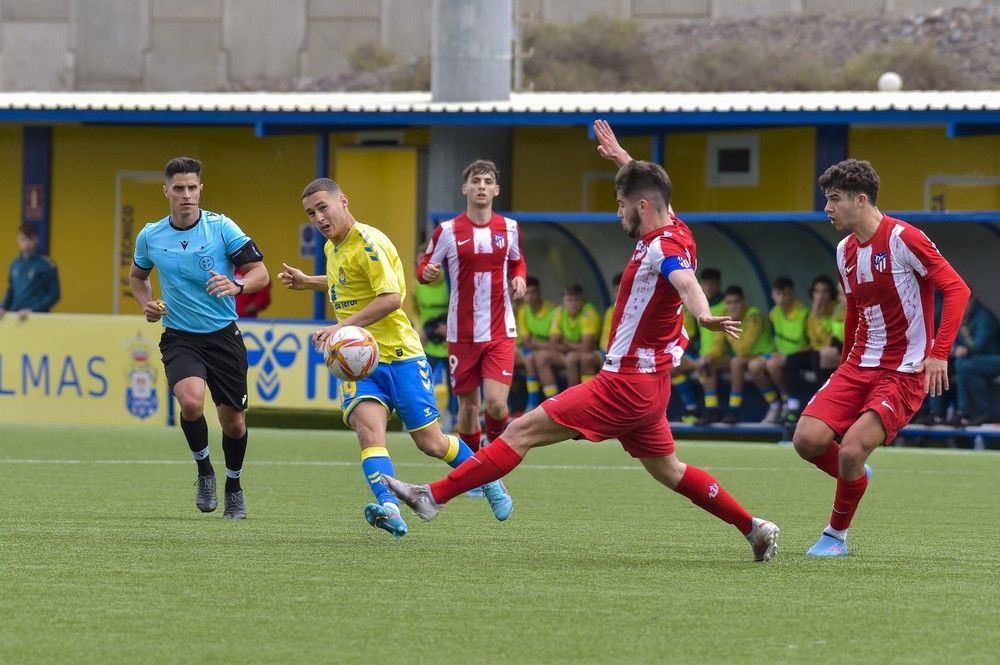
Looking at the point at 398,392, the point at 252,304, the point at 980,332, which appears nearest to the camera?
the point at 398,392

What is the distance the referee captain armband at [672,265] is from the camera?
7672mm

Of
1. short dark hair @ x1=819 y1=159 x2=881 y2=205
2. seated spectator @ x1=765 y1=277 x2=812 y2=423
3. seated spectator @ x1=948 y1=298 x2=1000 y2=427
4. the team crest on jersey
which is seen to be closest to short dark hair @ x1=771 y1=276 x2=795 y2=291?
seated spectator @ x1=765 y1=277 x2=812 y2=423

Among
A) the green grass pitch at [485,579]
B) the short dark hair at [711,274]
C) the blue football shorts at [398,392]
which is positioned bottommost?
the green grass pitch at [485,579]

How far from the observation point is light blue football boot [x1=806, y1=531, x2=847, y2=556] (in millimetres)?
8367

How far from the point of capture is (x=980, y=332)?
56.7 ft

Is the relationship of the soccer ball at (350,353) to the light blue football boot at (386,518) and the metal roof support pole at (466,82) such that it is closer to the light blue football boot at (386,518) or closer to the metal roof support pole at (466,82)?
the light blue football boot at (386,518)

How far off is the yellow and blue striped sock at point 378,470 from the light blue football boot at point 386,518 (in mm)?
277

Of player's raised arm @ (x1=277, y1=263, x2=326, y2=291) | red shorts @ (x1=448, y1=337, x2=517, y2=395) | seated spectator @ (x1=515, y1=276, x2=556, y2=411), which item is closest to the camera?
player's raised arm @ (x1=277, y1=263, x2=326, y2=291)

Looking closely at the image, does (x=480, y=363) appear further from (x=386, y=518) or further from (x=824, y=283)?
(x=824, y=283)

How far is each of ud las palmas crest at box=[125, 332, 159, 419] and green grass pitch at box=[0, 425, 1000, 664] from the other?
6.20 m

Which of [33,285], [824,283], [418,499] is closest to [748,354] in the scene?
[824,283]

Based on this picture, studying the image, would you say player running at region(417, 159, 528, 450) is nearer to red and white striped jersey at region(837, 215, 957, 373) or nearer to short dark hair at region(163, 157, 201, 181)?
short dark hair at region(163, 157, 201, 181)

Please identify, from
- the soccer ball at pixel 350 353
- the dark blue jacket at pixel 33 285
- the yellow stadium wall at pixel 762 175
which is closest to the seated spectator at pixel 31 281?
the dark blue jacket at pixel 33 285

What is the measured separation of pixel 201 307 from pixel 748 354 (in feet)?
32.7
